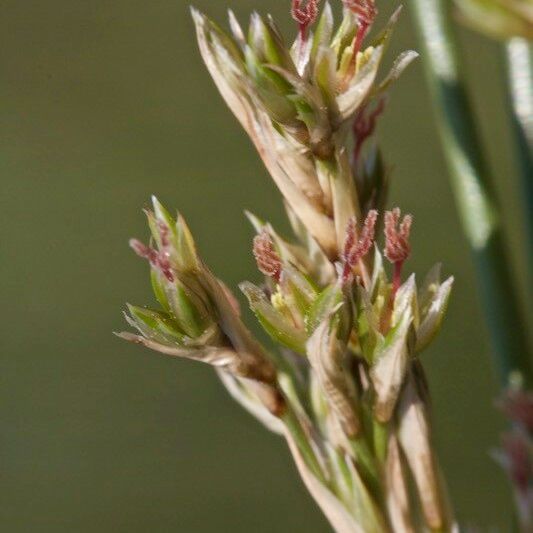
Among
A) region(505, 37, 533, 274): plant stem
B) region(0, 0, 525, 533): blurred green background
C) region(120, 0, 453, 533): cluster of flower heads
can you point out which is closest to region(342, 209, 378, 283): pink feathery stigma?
region(120, 0, 453, 533): cluster of flower heads

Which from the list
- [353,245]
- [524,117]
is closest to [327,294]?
[353,245]

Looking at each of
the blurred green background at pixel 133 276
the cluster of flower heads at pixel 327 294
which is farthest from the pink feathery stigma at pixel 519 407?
the blurred green background at pixel 133 276

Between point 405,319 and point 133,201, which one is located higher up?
point 133,201

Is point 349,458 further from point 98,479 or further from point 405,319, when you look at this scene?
point 98,479

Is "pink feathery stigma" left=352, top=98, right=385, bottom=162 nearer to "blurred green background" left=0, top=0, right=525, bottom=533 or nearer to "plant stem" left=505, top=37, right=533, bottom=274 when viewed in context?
"plant stem" left=505, top=37, right=533, bottom=274

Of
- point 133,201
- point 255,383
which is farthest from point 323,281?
point 133,201

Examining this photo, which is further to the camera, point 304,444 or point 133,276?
point 133,276

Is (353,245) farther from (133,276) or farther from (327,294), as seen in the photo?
(133,276)
